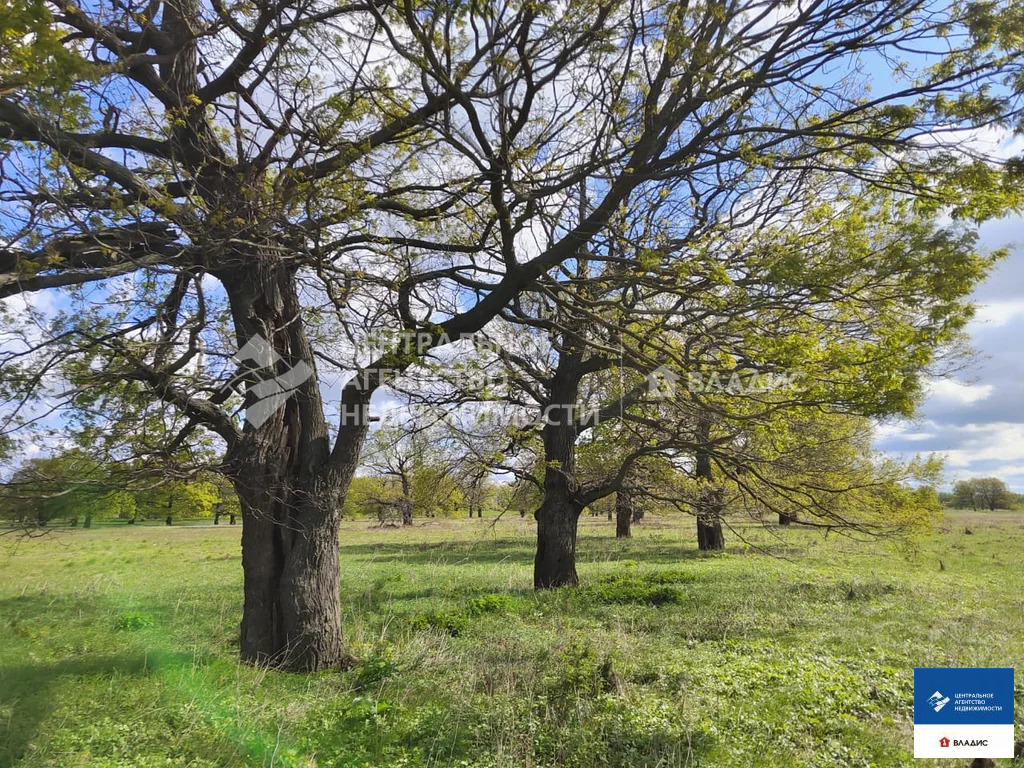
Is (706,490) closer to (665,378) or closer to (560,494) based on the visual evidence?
(560,494)

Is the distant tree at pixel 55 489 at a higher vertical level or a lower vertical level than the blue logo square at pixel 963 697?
higher

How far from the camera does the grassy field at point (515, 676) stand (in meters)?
4.10

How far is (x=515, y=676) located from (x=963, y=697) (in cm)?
406

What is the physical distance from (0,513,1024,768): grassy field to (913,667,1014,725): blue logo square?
0.24m

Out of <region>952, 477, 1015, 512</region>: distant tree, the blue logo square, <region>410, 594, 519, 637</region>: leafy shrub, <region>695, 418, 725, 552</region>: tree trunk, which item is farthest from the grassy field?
<region>952, 477, 1015, 512</region>: distant tree

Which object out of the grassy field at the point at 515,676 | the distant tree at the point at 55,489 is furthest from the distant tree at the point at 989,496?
the distant tree at the point at 55,489

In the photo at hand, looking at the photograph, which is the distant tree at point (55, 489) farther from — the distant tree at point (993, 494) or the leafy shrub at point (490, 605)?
the distant tree at point (993, 494)

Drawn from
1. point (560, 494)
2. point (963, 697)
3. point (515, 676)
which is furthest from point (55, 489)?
point (560, 494)

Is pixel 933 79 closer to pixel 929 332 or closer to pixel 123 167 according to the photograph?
pixel 929 332

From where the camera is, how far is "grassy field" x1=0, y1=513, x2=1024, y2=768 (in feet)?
13.5

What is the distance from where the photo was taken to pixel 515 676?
19.0ft

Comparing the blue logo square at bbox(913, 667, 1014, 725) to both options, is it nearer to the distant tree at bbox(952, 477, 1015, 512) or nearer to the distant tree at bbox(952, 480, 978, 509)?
the distant tree at bbox(952, 480, 978, 509)

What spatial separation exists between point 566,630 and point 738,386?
430cm

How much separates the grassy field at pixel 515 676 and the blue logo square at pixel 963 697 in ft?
0.79
